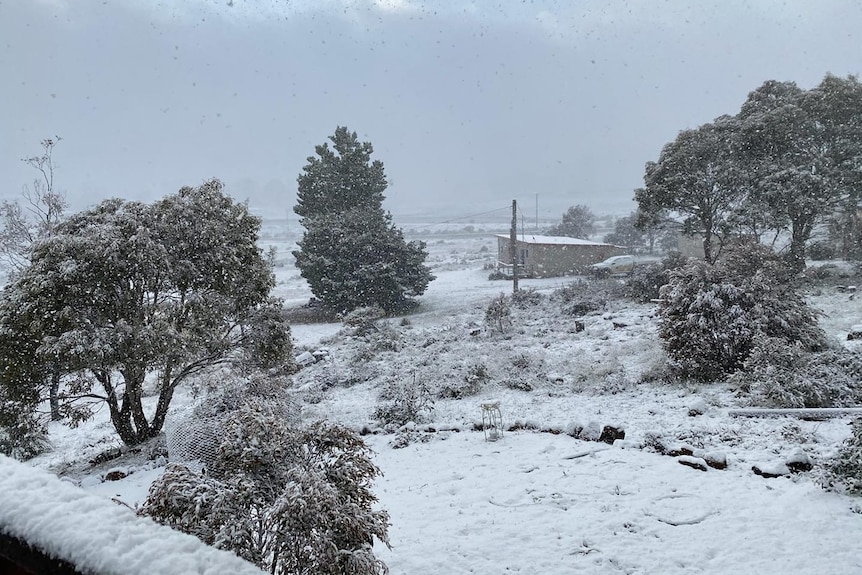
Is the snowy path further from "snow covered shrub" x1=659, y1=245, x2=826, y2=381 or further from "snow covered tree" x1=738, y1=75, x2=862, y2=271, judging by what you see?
"snow covered tree" x1=738, y1=75, x2=862, y2=271

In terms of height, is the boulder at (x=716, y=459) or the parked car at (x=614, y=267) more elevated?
the parked car at (x=614, y=267)

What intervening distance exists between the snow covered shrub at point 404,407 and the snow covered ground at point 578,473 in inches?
8.9

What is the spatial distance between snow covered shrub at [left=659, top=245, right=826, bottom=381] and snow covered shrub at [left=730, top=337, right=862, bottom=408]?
1.71 feet

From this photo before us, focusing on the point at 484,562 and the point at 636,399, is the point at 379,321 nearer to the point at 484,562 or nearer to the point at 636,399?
the point at 636,399

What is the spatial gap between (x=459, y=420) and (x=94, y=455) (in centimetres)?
758

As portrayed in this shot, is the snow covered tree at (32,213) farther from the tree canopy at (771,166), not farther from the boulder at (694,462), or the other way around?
the tree canopy at (771,166)

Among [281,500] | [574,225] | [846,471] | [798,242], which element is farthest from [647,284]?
[574,225]

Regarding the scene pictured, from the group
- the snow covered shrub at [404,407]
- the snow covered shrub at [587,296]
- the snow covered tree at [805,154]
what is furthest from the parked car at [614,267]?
the snow covered shrub at [404,407]

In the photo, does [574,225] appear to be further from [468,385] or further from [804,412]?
[804,412]

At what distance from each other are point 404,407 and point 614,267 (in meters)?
23.9

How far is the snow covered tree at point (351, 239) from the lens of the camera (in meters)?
26.9

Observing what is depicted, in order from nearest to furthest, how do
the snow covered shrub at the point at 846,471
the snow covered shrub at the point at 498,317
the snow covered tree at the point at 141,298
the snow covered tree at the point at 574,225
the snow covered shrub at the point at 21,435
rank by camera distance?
the snow covered shrub at the point at 846,471 < the snow covered tree at the point at 141,298 < the snow covered shrub at the point at 21,435 < the snow covered shrub at the point at 498,317 < the snow covered tree at the point at 574,225

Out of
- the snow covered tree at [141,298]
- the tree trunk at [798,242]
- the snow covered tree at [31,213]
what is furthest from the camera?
the tree trunk at [798,242]

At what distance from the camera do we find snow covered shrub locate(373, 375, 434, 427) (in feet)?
34.7
